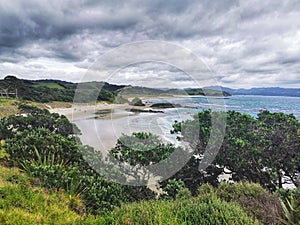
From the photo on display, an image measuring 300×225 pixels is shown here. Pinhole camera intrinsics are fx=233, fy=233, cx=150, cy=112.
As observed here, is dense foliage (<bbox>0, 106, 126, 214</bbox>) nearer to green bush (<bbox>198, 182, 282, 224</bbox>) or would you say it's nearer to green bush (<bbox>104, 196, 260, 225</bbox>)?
green bush (<bbox>104, 196, 260, 225</bbox>)

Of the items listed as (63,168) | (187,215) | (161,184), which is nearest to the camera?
(187,215)

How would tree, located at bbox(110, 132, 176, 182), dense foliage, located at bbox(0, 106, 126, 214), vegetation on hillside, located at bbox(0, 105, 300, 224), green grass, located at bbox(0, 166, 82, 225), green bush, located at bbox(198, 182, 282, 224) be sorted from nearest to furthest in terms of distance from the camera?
green grass, located at bbox(0, 166, 82, 225) < vegetation on hillside, located at bbox(0, 105, 300, 224) < green bush, located at bbox(198, 182, 282, 224) < dense foliage, located at bbox(0, 106, 126, 214) < tree, located at bbox(110, 132, 176, 182)

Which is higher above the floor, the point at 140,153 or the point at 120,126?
the point at 120,126

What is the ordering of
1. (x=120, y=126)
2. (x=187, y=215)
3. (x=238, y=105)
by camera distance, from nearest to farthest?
1. (x=187, y=215)
2. (x=120, y=126)
3. (x=238, y=105)

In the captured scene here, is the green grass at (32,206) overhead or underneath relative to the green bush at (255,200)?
overhead

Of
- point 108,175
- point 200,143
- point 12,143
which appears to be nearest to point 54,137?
point 12,143

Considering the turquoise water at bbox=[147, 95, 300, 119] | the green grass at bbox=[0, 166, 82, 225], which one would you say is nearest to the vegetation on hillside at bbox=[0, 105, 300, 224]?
the green grass at bbox=[0, 166, 82, 225]

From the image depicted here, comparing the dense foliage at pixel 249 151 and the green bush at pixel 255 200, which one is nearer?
the green bush at pixel 255 200

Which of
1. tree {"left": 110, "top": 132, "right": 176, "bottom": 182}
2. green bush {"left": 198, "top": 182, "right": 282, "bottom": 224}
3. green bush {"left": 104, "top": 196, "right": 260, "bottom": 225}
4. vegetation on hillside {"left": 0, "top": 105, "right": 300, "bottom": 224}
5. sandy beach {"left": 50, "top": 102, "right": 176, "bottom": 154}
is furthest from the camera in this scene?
sandy beach {"left": 50, "top": 102, "right": 176, "bottom": 154}

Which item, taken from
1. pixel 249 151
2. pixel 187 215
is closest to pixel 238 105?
pixel 249 151

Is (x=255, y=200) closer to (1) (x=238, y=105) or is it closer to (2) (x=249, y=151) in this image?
(2) (x=249, y=151)

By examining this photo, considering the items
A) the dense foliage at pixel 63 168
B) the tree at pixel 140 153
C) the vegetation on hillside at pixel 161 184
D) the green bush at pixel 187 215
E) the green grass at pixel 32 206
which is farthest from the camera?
the tree at pixel 140 153

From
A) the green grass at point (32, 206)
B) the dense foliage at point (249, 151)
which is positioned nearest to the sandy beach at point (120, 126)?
the dense foliage at point (249, 151)

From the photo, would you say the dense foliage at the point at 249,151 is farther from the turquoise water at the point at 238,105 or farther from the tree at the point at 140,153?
the tree at the point at 140,153
